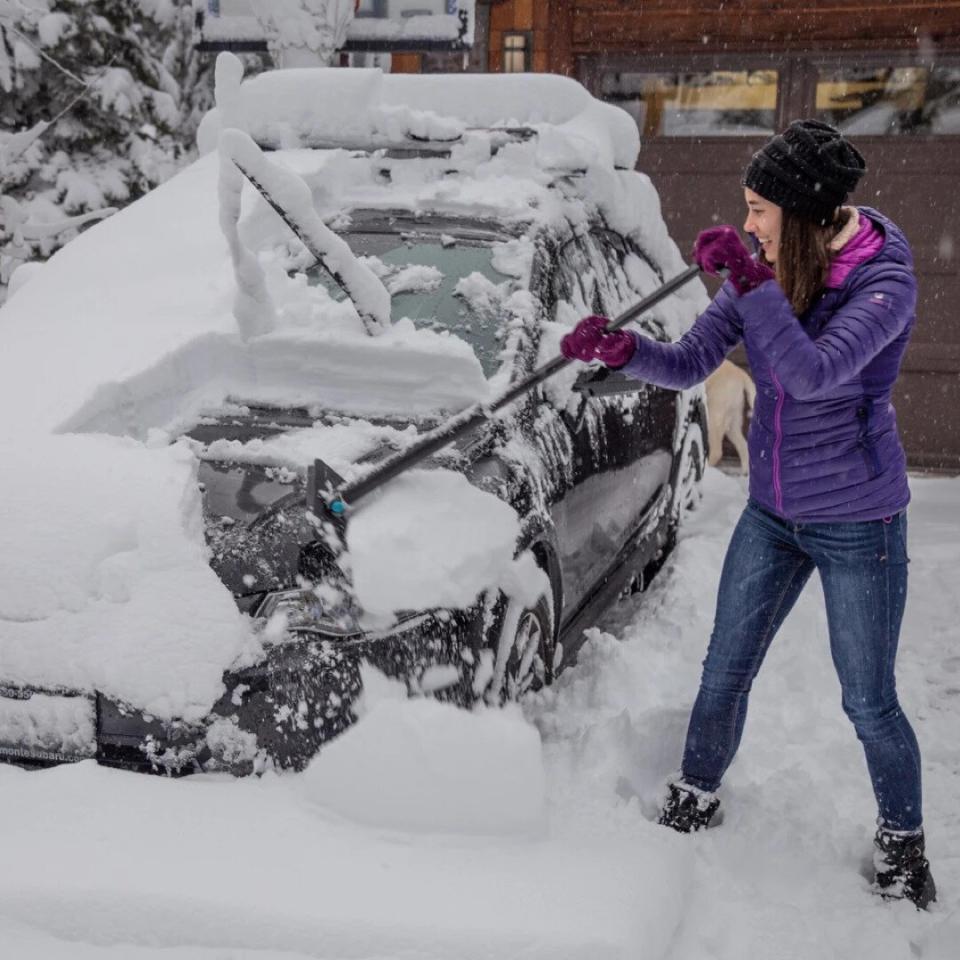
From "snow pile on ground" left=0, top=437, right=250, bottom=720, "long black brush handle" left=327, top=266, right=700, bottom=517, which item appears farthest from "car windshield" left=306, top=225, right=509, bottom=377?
"snow pile on ground" left=0, top=437, right=250, bottom=720

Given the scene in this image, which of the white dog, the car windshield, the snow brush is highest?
the car windshield

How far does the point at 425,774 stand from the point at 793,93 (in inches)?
307

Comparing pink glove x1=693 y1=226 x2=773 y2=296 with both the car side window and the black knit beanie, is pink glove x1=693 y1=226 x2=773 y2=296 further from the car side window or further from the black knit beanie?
the car side window

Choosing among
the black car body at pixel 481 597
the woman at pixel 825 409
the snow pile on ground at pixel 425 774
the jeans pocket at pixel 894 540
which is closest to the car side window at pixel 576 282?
the black car body at pixel 481 597

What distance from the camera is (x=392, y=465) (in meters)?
2.74

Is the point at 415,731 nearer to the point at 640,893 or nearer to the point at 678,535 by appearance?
the point at 640,893

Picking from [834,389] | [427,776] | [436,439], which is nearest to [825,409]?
[834,389]

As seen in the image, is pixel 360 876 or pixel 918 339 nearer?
pixel 360 876

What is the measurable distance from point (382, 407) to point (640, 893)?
163 centimetres

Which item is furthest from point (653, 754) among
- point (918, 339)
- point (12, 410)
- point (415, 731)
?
point (918, 339)

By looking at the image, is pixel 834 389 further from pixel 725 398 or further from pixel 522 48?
pixel 522 48

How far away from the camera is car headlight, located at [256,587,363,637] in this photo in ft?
8.37

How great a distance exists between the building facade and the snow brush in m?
6.44

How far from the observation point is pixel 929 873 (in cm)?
278
